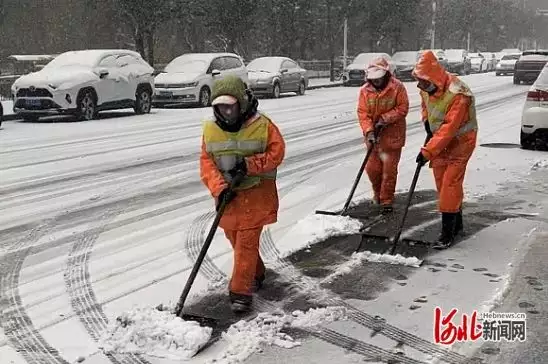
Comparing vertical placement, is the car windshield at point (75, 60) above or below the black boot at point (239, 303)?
above

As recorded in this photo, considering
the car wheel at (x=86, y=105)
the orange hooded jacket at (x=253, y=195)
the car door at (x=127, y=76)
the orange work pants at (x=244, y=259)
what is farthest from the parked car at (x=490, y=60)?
the orange work pants at (x=244, y=259)

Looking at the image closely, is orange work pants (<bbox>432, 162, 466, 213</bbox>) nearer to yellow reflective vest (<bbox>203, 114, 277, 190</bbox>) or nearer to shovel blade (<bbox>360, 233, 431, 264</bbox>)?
shovel blade (<bbox>360, 233, 431, 264</bbox>)

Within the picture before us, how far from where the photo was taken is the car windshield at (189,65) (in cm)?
2139

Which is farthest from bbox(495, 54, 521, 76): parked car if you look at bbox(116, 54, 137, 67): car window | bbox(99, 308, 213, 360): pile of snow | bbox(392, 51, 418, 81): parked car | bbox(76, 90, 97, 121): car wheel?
bbox(99, 308, 213, 360): pile of snow

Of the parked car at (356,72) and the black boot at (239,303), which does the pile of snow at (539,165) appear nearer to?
the black boot at (239,303)

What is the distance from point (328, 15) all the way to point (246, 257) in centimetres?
3368

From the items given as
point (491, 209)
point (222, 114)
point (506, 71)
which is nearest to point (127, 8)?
point (491, 209)

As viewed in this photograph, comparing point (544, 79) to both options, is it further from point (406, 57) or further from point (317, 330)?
point (406, 57)

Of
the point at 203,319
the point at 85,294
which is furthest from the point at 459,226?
the point at 85,294

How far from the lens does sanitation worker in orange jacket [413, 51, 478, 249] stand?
5.91 metres

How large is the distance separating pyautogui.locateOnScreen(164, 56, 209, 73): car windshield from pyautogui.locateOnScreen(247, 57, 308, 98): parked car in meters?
2.67

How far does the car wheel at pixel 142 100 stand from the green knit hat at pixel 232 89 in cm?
1437

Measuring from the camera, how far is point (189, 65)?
853 inches

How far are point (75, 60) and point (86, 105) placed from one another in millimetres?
1510
